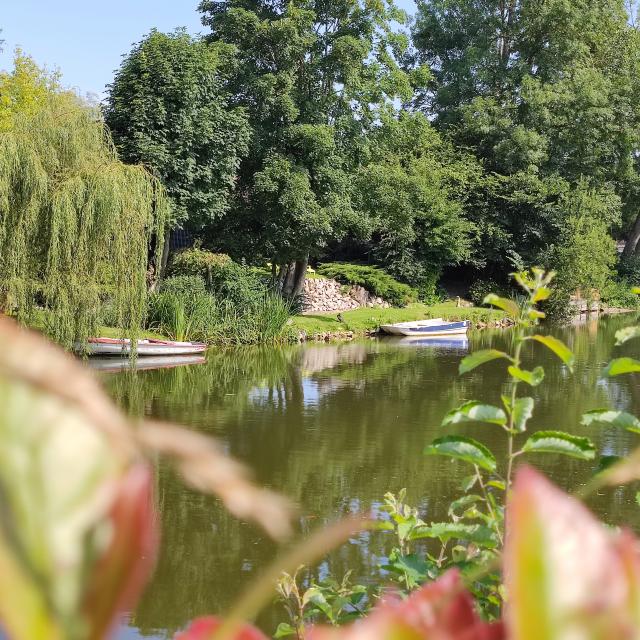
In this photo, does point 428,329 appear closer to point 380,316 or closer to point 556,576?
point 380,316

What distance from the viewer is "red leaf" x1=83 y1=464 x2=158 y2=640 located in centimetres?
24

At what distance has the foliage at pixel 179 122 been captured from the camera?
18.1 metres

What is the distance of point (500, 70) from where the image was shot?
3042 cm

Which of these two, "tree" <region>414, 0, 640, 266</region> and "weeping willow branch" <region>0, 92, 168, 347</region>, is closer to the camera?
"weeping willow branch" <region>0, 92, 168, 347</region>

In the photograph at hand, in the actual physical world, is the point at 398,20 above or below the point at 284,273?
above

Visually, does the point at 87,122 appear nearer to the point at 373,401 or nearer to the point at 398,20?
the point at 373,401

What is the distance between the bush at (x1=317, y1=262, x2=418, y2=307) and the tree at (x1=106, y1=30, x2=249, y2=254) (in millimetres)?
6977

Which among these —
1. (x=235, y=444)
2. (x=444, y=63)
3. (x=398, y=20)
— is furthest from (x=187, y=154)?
(x=444, y=63)

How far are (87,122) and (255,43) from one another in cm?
984

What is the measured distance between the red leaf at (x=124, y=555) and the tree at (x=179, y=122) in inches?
705

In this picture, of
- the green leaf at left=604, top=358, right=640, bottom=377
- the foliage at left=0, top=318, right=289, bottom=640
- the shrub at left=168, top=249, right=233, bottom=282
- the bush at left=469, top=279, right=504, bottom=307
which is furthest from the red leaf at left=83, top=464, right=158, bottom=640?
the bush at left=469, top=279, right=504, bottom=307

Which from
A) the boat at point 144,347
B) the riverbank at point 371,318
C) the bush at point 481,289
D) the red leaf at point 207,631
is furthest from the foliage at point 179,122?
the red leaf at point 207,631

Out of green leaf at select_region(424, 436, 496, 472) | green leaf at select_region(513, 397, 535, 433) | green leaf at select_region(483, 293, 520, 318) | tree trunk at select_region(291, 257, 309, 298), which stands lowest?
green leaf at select_region(424, 436, 496, 472)

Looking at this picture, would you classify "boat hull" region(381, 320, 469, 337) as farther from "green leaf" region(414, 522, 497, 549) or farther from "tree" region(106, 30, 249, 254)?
"green leaf" region(414, 522, 497, 549)
